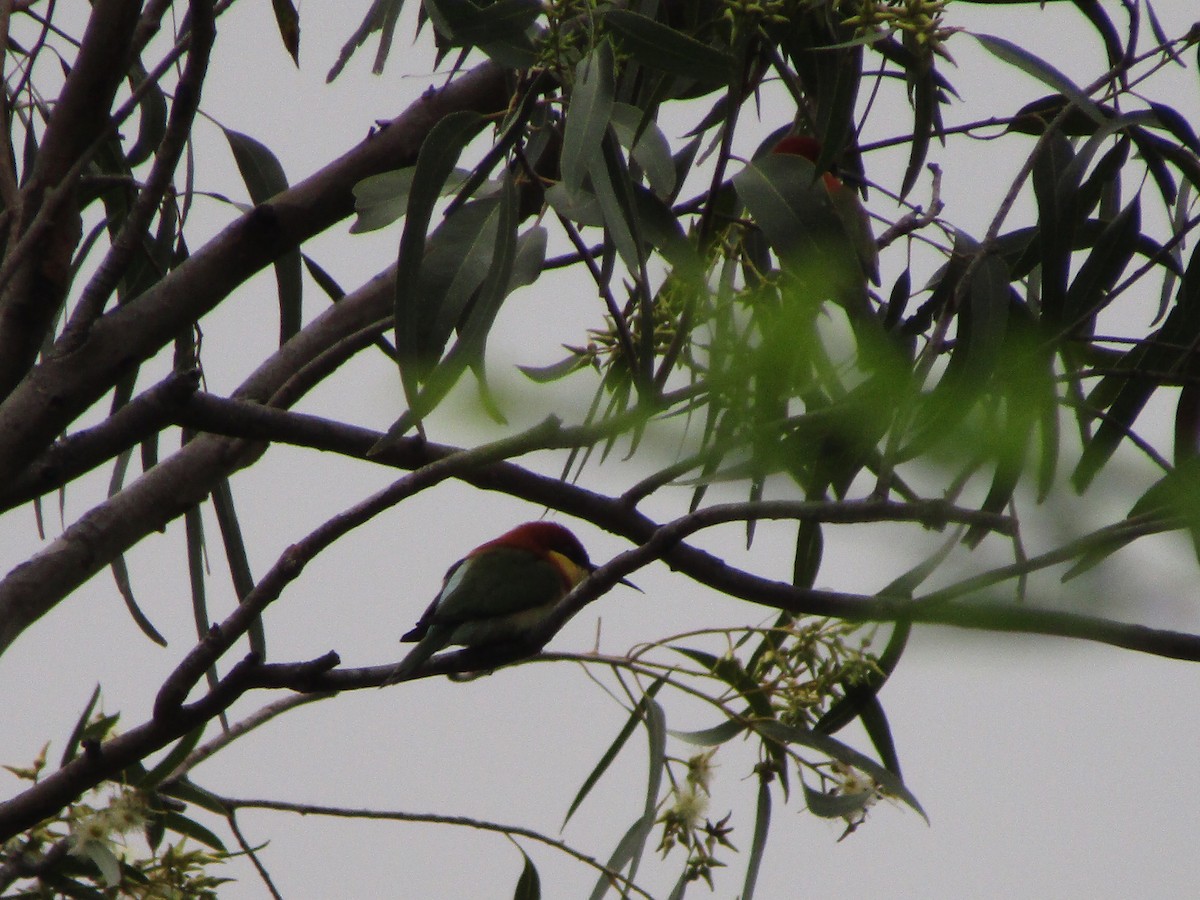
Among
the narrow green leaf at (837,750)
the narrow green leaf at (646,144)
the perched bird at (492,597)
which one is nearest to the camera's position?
the narrow green leaf at (646,144)

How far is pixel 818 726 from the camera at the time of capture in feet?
5.29

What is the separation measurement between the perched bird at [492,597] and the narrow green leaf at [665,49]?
0.76 meters

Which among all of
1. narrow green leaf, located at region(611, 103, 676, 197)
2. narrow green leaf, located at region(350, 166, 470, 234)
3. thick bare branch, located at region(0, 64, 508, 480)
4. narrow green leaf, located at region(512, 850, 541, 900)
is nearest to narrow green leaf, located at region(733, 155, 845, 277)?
narrow green leaf, located at region(611, 103, 676, 197)

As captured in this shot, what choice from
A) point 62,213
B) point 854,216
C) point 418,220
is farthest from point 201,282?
point 854,216

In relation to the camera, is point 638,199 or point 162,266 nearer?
point 638,199

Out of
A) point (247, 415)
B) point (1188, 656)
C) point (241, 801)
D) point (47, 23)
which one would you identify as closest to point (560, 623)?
point (247, 415)

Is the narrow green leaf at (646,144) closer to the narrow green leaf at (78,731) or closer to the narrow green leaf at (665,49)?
the narrow green leaf at (665,49)

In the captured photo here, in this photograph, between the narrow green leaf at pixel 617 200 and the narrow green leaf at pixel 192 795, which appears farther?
the narrow green leaf at pixel 192 795

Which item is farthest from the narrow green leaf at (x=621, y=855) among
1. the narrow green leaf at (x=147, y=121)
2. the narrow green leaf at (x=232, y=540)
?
the narrow green leaf at (x=147, y=121)

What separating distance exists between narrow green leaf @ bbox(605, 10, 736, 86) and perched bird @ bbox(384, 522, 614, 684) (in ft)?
2.50

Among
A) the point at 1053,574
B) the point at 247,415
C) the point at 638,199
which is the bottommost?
the point at 1053,574

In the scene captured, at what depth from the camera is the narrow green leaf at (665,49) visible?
42.4 inches

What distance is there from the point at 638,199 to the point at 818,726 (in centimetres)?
73

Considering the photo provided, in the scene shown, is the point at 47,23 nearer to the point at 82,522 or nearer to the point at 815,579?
the point at 82,522
